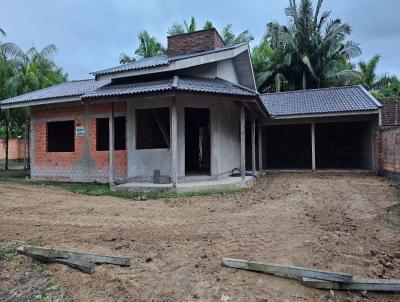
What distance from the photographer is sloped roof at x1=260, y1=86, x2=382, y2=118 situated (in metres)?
15.1

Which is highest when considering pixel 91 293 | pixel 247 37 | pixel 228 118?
pixel 247 37

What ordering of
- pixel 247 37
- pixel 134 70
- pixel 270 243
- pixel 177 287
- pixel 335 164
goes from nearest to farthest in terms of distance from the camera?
pixel 177 287 → pixel 270 243 → pixel 134 70 → pixel 335 164 → pixel 247 37

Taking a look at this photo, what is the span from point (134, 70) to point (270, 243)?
26.1 feet

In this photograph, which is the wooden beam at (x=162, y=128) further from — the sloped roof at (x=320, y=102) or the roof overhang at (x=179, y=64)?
the sloped roof at (x=320, y=102)

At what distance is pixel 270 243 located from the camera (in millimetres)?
5234

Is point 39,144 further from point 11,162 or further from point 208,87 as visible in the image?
point 11,162

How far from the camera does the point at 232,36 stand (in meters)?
31.6

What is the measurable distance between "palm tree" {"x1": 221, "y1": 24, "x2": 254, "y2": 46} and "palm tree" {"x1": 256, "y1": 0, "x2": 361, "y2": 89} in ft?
6.44

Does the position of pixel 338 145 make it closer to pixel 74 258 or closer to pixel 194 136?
pixel 194 136

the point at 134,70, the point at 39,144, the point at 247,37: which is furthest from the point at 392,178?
the point at 247,37

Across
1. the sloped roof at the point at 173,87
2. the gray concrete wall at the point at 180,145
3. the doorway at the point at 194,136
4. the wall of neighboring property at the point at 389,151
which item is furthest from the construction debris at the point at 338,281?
the doorway at the point at 194,136

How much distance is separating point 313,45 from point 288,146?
498 inches

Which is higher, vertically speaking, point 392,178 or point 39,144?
point 39,144

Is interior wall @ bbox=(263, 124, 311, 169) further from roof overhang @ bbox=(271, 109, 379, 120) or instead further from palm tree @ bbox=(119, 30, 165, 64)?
palm tree @ bbox=(119, 30, 165, 64)
